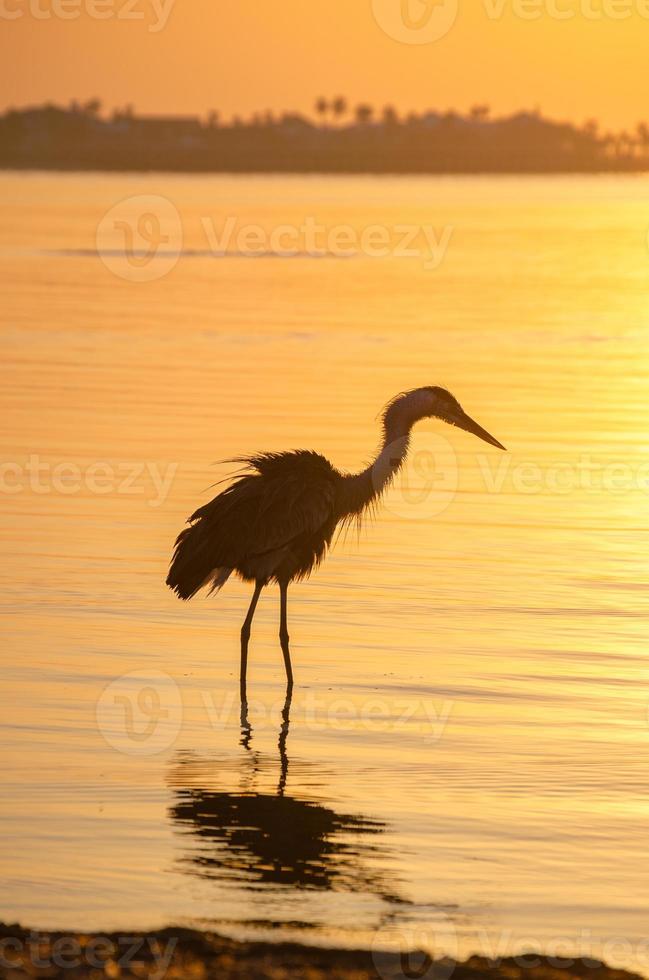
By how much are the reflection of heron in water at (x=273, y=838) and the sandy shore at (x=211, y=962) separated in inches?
42.5

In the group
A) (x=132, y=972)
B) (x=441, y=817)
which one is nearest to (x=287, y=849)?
(x=441, y=817)

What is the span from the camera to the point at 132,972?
7.84m

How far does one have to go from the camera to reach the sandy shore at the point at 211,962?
7852 millimetres

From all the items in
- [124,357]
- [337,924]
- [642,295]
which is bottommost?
[337,924]

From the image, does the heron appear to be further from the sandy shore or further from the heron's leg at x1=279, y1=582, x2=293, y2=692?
the sandy shore

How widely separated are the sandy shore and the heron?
4660 millimetres

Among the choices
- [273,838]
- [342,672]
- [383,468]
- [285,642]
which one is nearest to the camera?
[273,838]

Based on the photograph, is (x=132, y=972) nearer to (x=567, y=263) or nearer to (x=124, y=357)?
(x=124, y=357)

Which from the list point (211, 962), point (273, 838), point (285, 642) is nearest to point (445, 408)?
point (285, 642)

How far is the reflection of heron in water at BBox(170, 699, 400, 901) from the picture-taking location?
31.6 feet

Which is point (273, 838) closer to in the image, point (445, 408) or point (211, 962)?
point (211, 962)

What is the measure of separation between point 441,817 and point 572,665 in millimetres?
3390

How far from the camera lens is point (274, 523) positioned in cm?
1335

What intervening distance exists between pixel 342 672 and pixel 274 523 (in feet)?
3.66
